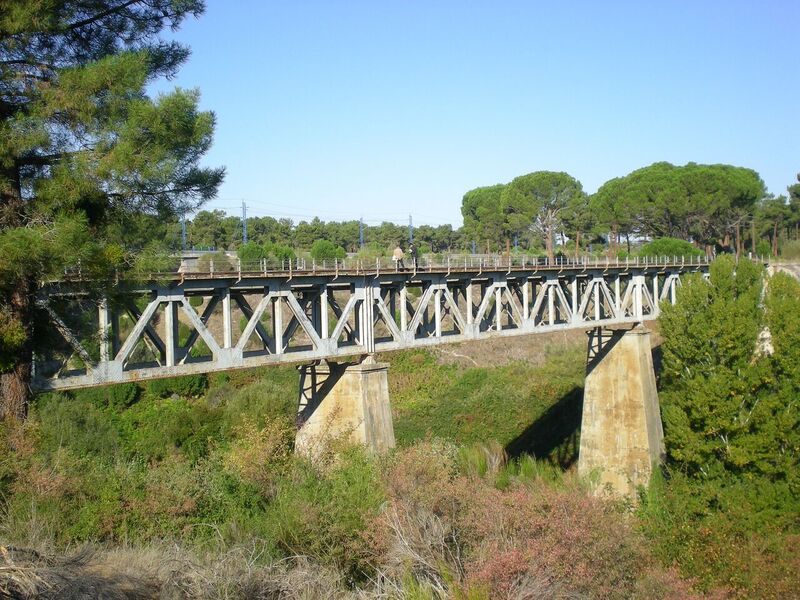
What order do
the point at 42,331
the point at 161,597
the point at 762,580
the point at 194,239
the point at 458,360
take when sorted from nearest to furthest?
the point at 161,597 → the point at 42,331 → the point at 762,580 → the point at 458,360 → the point at 194,239

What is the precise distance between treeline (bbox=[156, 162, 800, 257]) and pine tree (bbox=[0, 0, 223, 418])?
4589 cm

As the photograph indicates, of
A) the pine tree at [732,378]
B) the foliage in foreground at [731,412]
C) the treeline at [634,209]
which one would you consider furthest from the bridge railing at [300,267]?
the treeline at [634,209]

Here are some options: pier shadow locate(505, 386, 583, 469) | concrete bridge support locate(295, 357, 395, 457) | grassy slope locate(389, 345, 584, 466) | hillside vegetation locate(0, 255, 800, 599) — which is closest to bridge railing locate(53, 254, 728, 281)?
concrete bridge support locate(295, 357, 395, 457)

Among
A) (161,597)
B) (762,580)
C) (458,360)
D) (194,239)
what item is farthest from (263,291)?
(194,239)

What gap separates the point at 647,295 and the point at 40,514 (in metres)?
32.5

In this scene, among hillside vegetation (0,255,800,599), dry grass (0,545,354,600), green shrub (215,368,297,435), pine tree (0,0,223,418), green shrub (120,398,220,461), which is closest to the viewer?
dry grass (0,545,354,600)

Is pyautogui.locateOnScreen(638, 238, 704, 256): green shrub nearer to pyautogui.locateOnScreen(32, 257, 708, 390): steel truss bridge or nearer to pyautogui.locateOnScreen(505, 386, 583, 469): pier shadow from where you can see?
pyautogui.locateOnScreen(505, 386, 583, 469): pier shadow

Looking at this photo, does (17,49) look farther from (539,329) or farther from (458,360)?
(458,360)

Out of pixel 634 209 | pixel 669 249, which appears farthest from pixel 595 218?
pixel 669 249

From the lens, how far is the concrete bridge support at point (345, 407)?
23.4 metres

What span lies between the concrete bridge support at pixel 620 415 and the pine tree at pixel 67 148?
2293cm

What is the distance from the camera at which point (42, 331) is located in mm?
17094

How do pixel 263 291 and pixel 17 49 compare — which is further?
pixel 263 291

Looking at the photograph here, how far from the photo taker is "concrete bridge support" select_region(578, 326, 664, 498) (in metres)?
33.9
